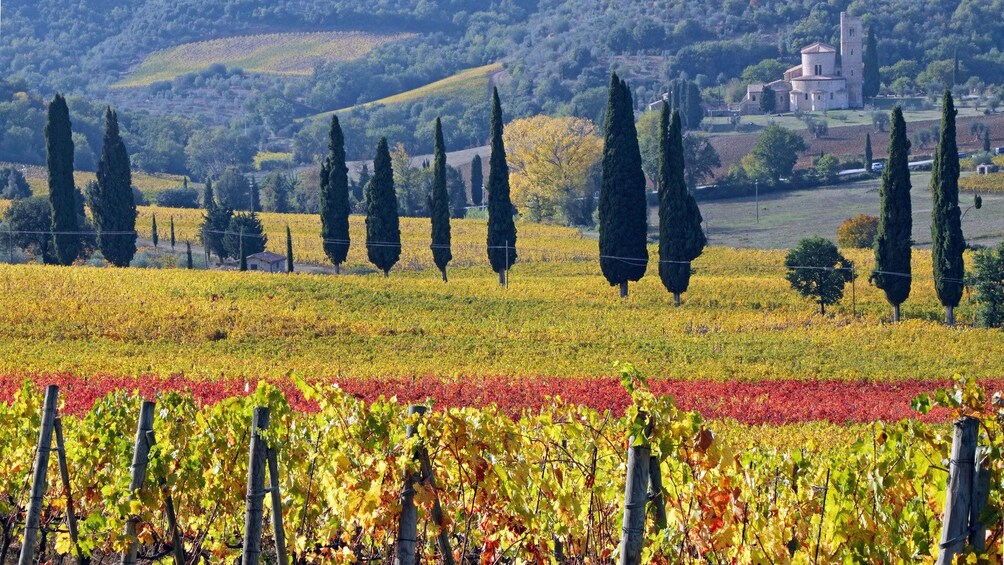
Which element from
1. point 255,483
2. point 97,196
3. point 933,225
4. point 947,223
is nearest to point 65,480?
point 255,483

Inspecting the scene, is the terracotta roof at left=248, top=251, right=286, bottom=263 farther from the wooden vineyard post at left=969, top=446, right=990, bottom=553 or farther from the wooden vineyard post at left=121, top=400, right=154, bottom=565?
the wooden vineyard post at left=969, top=446, right=990, bottom=553

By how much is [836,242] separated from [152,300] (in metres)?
49.7

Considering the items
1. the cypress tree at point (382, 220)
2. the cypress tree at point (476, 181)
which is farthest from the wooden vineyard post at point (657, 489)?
the cypress tree at point (476, 181)

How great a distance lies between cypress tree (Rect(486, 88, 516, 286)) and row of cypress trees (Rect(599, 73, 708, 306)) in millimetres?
5192

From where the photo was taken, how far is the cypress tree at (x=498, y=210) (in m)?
51.4

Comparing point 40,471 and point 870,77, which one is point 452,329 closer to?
point 40,471

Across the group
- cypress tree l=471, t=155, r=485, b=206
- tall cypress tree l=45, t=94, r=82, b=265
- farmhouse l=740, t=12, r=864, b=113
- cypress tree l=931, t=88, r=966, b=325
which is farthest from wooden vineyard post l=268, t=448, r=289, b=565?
farmhouse l=740, t=12, r=864, b=113

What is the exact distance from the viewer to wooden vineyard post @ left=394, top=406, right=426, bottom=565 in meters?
8.09

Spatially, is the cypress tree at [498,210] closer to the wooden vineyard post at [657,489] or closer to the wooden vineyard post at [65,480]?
the wooden vineyard post at [65,480]

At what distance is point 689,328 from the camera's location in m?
40.8

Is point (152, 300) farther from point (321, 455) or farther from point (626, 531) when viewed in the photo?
point (626, 531)

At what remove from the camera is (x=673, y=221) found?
46.8 metres

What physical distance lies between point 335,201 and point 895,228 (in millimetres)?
22170

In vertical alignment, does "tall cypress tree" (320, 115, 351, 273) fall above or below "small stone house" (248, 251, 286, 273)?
above
